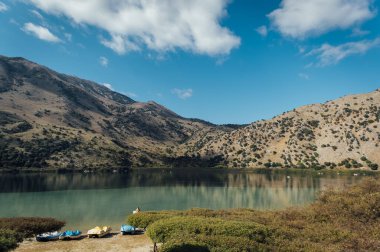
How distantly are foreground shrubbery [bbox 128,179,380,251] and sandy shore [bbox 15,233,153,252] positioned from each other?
11.8ft

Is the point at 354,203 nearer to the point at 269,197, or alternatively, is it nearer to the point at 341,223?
the point at 341,223

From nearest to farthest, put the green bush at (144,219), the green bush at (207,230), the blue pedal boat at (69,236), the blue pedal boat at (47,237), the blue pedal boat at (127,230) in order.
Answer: the green bush at (207,230), the blue pedal boat at (47,237), the blue pedal boat at (69,236), the blue pedal boat at (127,230), the green bush at (144,219)

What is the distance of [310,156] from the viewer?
7402 inches

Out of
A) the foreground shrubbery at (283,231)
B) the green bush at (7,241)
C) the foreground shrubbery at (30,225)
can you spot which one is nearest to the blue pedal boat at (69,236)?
the foreground shrubbery at (30,225)

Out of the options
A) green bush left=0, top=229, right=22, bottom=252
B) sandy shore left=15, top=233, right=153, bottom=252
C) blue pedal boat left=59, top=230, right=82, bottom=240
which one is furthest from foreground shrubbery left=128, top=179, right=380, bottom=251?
green bush left=0, top=229, right=22, bottom=252

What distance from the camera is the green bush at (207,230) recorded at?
72.6ft

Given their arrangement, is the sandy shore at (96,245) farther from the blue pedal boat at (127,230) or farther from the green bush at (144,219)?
the green bush at (144,219)

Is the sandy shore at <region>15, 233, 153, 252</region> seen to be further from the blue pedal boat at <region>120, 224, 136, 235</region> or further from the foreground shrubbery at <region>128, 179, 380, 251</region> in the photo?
the foreground shrubbery at <region>128, 179, 380, 251</region>

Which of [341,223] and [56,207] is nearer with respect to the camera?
[341,223]

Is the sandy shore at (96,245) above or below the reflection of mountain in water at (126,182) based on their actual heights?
below

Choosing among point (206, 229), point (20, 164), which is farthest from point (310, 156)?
point (206, 229)

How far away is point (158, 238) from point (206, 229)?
11.4ft

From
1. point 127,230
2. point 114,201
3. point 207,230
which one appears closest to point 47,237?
point 127,230

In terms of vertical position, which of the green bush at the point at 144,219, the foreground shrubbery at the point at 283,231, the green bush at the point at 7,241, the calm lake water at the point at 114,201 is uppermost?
the green bush at the point at 7,241
